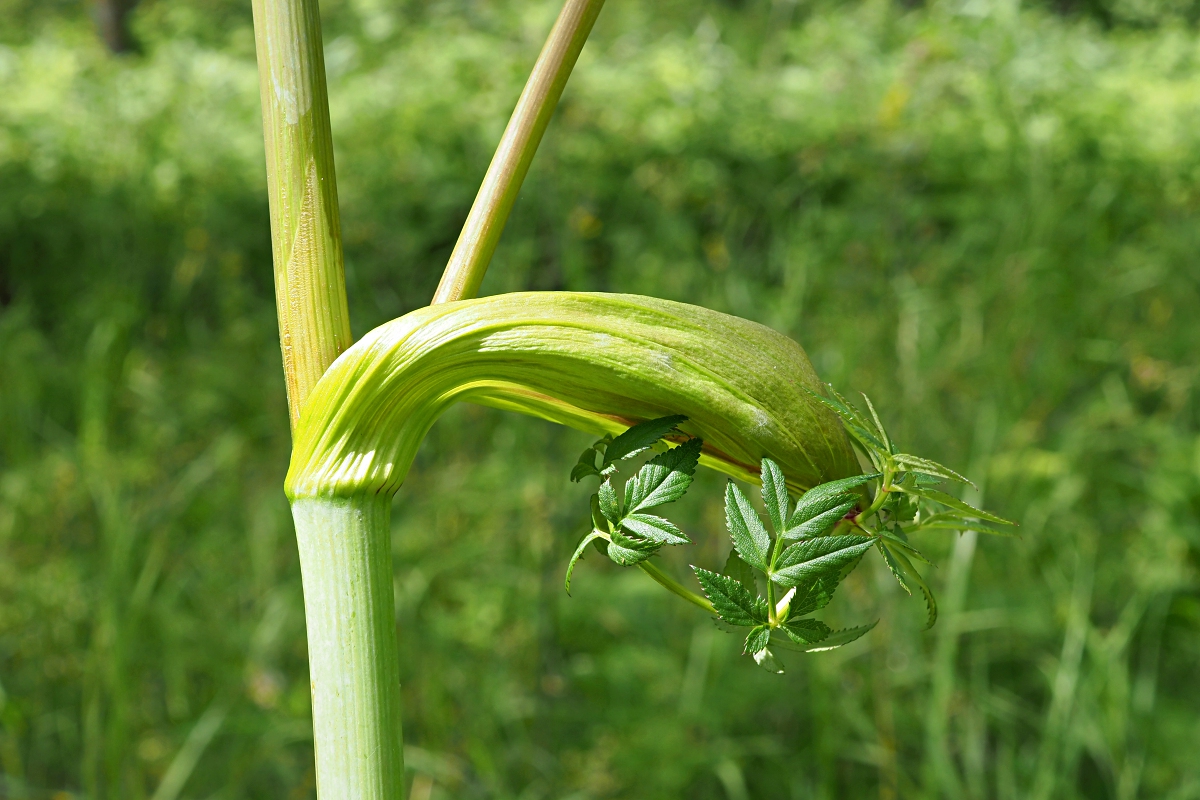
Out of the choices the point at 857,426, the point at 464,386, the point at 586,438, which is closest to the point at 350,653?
the point at 464,386

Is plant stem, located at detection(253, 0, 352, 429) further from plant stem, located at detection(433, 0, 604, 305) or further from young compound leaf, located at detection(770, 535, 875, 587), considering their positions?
young compound leaf, located at detection(770, 535, 875, 587)

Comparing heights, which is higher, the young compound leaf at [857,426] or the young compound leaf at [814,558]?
the young compound leaf at [857,426]

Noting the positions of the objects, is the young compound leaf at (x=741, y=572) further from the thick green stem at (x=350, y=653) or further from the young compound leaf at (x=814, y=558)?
the thick green stem at (x=350, y=653)

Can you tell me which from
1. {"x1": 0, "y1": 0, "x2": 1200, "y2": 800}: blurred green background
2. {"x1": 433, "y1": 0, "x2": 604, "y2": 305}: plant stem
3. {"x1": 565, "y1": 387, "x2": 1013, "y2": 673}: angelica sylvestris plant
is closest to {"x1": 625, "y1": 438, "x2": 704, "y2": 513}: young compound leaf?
{"x1": 565, "y1": 387, "x2": 1013, "y2": 673}: angelica sylvestris plant

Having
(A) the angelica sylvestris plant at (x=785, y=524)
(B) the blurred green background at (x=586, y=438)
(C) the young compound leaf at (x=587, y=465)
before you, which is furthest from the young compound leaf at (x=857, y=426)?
(B) the blurred green background at (x=586, y=438)

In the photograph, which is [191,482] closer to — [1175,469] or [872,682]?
[872,682]

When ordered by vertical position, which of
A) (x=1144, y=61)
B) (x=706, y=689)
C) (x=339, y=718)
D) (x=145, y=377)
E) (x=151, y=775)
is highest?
(x=1144, y=61)

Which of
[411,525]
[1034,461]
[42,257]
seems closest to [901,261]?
[1034,461]
